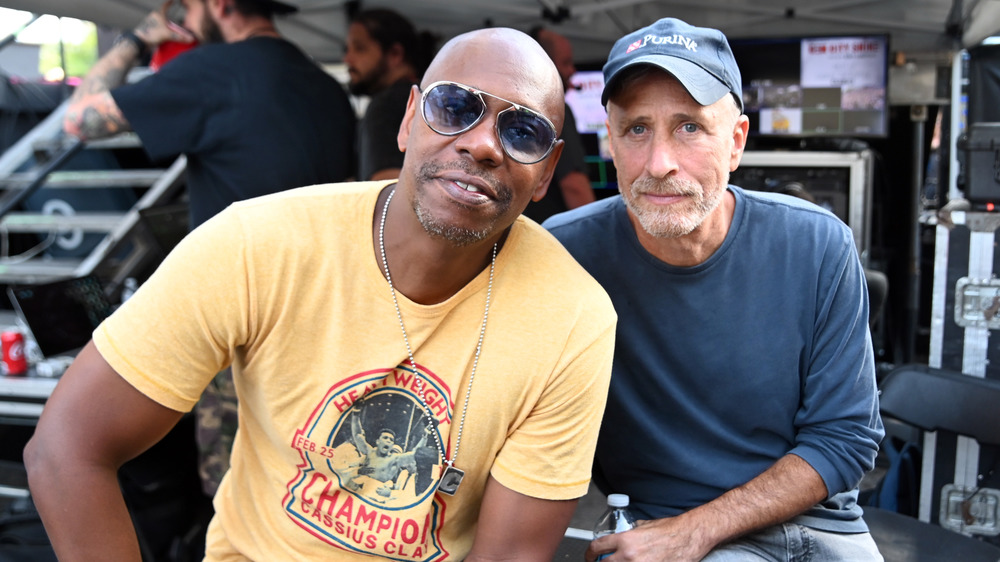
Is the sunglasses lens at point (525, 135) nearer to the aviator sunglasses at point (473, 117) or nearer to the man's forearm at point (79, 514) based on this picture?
the aviator sunglasses at point (473, 117)

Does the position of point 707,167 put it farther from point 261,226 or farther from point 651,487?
point 261,226

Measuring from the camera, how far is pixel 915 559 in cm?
200

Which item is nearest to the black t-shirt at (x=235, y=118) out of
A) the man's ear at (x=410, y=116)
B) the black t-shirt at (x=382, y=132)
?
the black t-shirt at (x=382, y=132)

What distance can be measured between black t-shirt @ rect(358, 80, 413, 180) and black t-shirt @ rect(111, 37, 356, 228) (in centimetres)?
23

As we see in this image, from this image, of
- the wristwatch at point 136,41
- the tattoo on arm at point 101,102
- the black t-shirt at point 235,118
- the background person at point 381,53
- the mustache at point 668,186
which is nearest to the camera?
the mustache at point 668,186

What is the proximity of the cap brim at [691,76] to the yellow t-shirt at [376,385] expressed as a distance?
1.68ft

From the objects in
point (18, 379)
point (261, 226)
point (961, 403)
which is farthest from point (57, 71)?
point (961, 403)

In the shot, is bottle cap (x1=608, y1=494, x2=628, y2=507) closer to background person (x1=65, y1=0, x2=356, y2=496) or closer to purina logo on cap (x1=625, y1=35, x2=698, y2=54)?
purina logo on cap (x1=625, y1=35, x2=698, y2=54)

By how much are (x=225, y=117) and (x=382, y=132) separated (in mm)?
693

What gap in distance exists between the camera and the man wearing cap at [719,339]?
1.70m

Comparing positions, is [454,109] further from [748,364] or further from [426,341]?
[748,364]

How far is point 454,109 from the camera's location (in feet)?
4.86

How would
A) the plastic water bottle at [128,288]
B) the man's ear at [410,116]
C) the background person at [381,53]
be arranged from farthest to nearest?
the background person at [381,53], the plastic water bottle at [128,288], the man's ear at [410,116]

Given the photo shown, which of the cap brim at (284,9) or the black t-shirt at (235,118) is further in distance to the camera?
the cap brim at (284,9)
